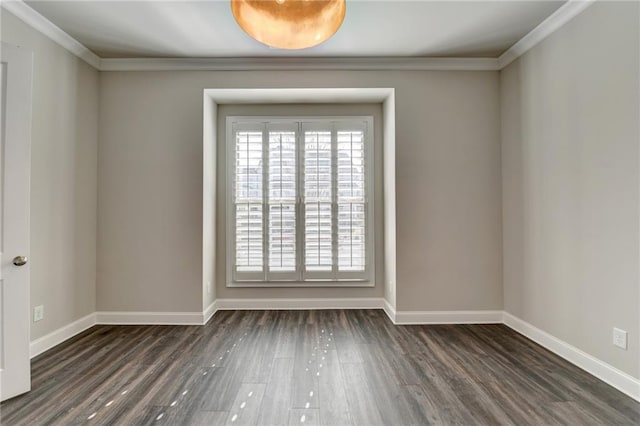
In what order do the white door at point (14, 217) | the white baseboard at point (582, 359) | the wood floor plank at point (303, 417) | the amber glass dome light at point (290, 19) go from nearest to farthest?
the amber glass dome light at point (290, 19)
the wood floor plank at point (303, 417)
the white door at point (14, 217)
the white baseboard at point (582, 359)

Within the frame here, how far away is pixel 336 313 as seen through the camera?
13.5 feet

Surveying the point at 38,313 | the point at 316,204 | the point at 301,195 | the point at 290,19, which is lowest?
the point at 38,313

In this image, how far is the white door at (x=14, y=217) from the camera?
7.32ft

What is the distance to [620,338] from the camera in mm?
2404

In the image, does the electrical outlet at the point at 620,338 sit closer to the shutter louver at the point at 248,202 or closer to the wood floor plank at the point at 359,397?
the wood floor plank at the point at 359,397

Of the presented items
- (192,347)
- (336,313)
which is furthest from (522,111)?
(192,347)

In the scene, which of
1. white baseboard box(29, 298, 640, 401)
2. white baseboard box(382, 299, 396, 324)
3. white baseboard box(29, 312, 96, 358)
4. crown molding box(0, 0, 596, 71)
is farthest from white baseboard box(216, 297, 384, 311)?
crown molding box(0, 0, 596, 71)

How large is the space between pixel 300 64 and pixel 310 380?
3155mm

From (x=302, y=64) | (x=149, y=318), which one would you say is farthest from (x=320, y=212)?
(x=149, y=318)

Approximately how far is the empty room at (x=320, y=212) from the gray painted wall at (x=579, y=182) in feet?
0.06

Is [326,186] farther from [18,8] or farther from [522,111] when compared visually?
[18,8]

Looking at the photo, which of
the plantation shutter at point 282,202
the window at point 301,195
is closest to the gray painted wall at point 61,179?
the window at point 301,195

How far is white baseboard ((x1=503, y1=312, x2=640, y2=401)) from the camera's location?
2332 millimetres

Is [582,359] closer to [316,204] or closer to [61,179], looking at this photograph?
Answer: [316,204]
